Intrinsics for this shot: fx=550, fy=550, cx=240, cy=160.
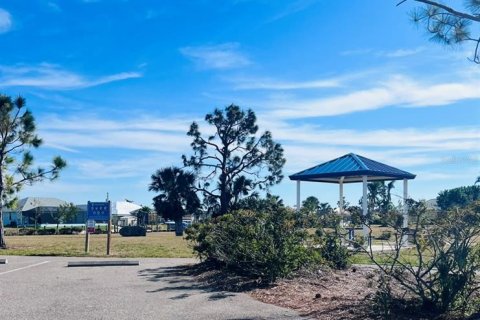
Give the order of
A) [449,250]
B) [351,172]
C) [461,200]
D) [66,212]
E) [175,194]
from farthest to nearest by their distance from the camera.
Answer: [66,212] < [175,194] < [351,172] < [461,200] < [449,250]

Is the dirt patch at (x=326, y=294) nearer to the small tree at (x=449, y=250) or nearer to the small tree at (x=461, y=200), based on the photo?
the small tree at (x=449, y=250)

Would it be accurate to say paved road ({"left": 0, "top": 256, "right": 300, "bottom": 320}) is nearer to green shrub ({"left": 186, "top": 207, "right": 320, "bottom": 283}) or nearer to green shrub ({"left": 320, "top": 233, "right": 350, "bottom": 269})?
green shrub ({"left": 186, "top": 207, "right": 320, "bottom": 283})

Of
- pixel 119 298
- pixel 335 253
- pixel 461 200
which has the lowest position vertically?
pixel 119 298

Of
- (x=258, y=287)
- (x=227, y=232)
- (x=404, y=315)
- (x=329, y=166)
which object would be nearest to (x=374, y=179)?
(x=329, y=166)

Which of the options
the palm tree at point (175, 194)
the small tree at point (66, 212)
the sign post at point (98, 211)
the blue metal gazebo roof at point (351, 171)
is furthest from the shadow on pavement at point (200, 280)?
the small tree at point (66, 212)

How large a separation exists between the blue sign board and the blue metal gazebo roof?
8800 millimetres

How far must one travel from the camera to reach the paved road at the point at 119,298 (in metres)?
7.77

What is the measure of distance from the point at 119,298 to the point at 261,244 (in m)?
2.92

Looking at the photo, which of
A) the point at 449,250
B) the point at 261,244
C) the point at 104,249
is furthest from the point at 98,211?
the point at 449,250

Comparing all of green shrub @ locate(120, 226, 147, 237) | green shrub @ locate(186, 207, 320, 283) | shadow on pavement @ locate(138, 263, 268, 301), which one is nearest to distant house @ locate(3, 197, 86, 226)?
green shrub @ locate(120, 226, 147, 237)

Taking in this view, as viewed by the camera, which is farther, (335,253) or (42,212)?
(42,212)

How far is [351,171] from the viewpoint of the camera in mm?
23672

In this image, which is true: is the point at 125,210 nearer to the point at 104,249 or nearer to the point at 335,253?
the point at 104,249

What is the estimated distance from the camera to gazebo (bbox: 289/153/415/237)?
78.0ft
